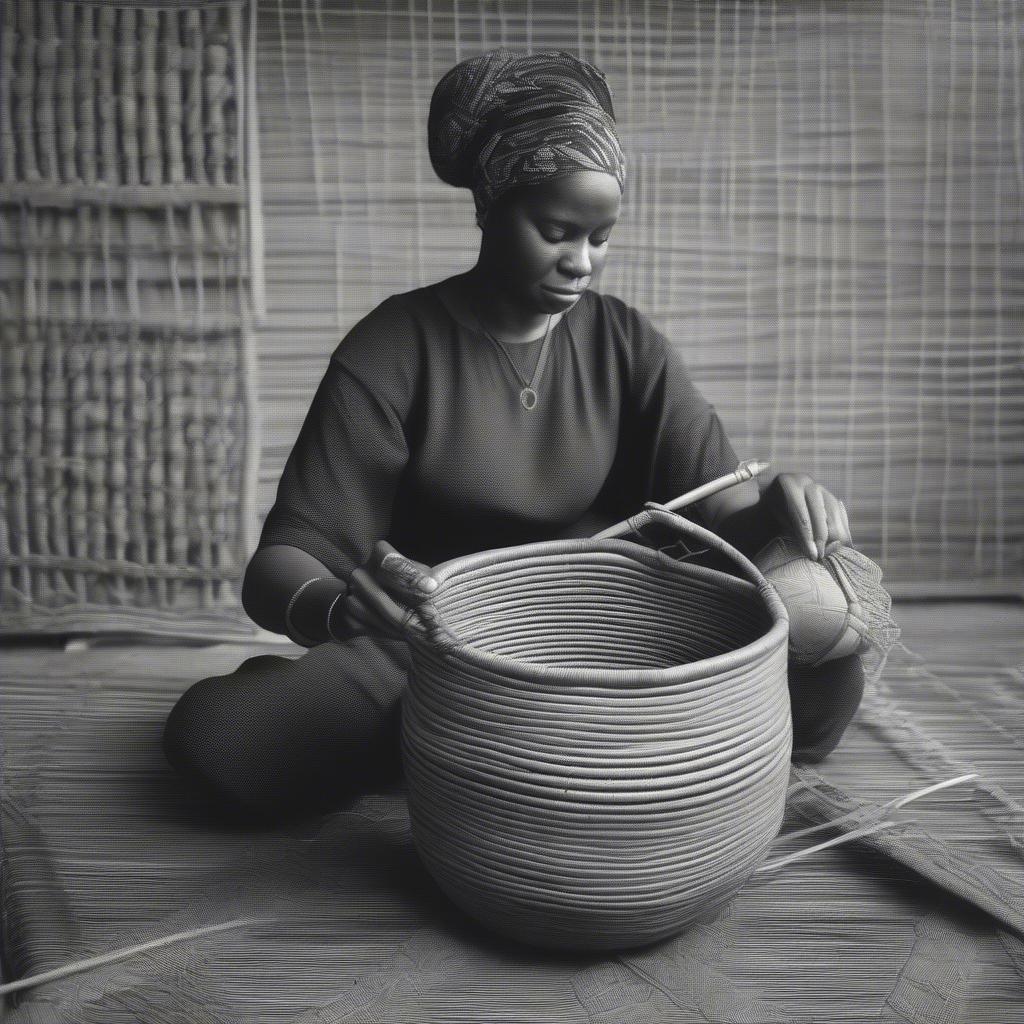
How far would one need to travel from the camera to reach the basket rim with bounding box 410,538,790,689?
45.9 inches

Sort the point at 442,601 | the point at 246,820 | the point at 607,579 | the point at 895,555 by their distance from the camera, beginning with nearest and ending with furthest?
the point at 442,601 < the point at 607,579 < the point at 246,820 < the point at 895,555

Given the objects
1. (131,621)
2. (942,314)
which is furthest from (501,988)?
(942,314)

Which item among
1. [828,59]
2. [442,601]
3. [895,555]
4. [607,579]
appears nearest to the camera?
[442,601]

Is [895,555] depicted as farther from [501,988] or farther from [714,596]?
[501,988]

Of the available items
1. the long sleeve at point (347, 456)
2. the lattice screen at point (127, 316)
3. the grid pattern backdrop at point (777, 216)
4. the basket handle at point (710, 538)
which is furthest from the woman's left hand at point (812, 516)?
the lattice screen at point (127, 316)

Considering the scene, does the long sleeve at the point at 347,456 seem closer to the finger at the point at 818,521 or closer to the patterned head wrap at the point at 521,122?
the patterned head wrap at the point at 521,122

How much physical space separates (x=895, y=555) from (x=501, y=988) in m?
1.56

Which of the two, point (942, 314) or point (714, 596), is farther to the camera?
point (942, 314)

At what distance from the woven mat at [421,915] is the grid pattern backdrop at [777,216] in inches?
30.5

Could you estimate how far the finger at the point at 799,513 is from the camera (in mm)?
1496

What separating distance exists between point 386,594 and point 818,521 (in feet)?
1.80

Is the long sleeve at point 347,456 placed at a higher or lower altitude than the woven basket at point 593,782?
higher

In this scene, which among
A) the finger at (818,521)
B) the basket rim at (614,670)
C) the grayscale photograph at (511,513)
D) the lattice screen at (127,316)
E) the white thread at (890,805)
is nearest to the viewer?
the basket rim at (614,670)

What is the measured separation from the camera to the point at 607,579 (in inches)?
59.7
